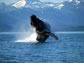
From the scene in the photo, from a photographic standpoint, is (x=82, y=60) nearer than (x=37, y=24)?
Yes

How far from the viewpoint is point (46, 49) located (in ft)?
106

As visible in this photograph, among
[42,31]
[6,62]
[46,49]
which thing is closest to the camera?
[6,62]

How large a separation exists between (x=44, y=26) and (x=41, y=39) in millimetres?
1905

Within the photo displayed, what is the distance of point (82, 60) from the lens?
24.5 meters

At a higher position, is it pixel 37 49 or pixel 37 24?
pixel 37 24

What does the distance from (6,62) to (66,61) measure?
493cm

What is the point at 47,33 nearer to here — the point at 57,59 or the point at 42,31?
the point at 42,31

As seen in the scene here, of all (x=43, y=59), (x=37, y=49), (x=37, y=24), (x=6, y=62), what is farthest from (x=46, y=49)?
(x=6, y=62)

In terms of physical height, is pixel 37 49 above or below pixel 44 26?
below

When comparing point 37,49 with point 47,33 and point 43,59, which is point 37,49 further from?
point 43,59

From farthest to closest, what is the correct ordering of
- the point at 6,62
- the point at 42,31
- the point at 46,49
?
Result: 1. the point at 42,31
2. the point at 46,49
3. the point at 6,62

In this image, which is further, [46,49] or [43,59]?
[46,49]

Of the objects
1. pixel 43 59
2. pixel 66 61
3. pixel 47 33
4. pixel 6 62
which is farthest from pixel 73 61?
pixel 47 33

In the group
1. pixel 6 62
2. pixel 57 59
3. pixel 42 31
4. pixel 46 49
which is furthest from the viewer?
pixel 42 31
